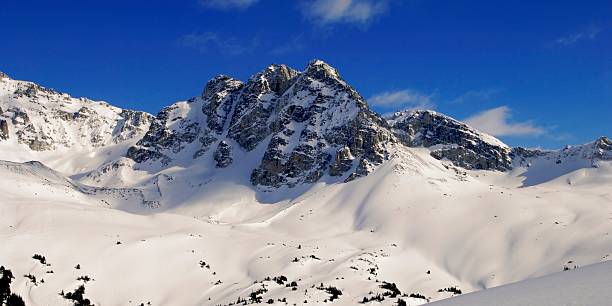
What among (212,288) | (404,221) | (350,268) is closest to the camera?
(212,288)

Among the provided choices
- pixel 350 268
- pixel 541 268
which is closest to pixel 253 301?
pixel 350 268

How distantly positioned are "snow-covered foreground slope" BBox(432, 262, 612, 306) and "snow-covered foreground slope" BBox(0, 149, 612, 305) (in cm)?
1947

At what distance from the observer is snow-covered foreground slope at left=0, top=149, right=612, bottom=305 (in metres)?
56.6

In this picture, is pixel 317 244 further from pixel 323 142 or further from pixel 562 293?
pixel 323 142

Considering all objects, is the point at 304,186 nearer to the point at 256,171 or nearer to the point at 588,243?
the point at 256,171

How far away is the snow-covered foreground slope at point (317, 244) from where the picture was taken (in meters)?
56.6

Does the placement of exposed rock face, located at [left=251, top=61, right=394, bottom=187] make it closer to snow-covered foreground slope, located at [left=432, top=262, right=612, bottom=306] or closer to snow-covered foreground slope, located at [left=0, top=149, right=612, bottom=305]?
snow-covered foreground slope, located at [left=0, top=149, right=612, bottom=305]

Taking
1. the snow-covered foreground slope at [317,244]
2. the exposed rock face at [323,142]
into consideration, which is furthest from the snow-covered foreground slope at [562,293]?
the exposed rock face at [323,142]

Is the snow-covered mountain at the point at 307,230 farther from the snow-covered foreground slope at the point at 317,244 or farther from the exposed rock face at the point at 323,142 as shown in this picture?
the exposed rock face at the point at 323,142

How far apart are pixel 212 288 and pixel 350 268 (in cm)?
1723

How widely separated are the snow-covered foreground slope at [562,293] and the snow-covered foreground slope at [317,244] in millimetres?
19466

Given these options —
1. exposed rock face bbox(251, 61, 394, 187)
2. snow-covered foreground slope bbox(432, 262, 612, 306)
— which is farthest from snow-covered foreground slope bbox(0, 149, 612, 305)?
exposed rock face bbox(251, 61, 394, 187)

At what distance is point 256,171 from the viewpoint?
581ft

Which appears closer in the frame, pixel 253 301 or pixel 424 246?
pixel 253 301
